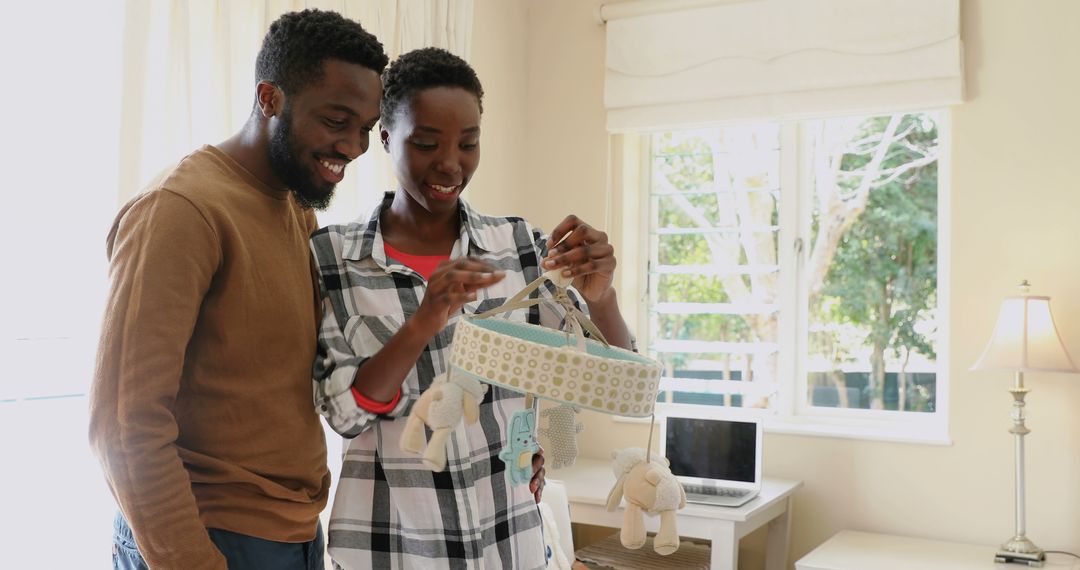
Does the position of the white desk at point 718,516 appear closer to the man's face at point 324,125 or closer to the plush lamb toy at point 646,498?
the plush lamb toy at point 646,498

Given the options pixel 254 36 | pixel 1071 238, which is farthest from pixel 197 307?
pixel 1071 238

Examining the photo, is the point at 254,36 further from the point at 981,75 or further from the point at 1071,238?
the point at 1071,238

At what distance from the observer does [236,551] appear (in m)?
1.08

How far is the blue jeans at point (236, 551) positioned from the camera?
1.06 m

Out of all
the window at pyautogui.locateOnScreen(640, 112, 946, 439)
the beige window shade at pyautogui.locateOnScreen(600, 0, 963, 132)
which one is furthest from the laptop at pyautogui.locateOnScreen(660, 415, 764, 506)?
the beige window shade at pyautogui.locateOnScreen(600, 0, 963, 132)

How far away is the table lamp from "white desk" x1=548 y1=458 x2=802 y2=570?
60cm

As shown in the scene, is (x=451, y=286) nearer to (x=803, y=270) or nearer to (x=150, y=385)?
(x=150, y=385)

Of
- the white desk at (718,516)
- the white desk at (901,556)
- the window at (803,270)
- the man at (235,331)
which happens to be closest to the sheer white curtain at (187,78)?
the man at (235,331)

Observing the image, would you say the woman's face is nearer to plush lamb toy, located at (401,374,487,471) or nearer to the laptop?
plush lamb toy, located at (401,374,487,471)

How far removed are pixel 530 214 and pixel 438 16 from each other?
0.88m

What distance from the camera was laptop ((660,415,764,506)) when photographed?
2.71 m

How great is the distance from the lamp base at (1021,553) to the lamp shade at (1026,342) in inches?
18.2

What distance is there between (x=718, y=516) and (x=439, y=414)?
1711 millimetres

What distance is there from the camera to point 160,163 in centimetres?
192
